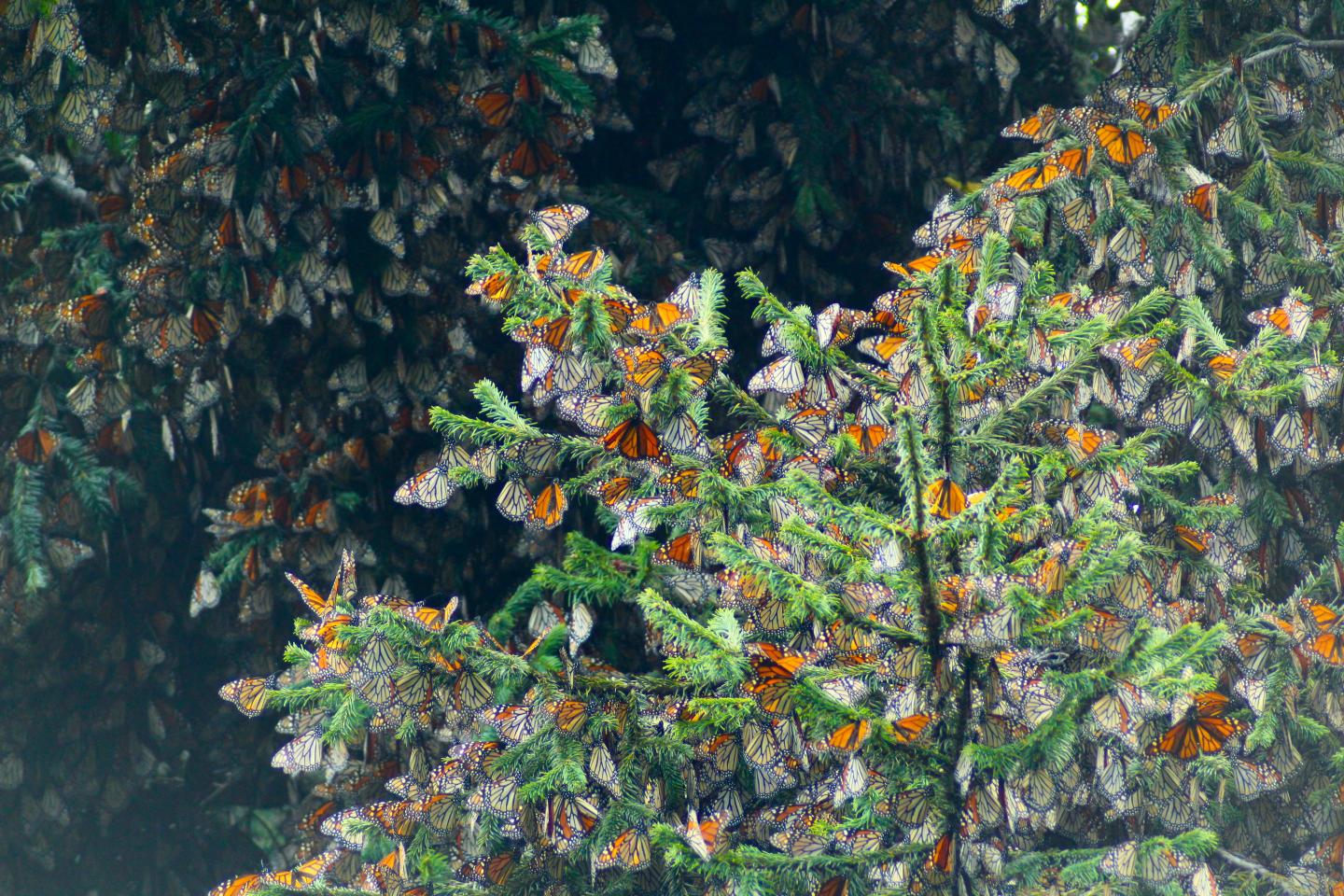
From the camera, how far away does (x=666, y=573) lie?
2047 millimetres

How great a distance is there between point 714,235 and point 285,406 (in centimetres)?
117

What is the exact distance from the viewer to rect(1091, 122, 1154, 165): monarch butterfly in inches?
91.5

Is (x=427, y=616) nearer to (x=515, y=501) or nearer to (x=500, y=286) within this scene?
(x=515, y=501)

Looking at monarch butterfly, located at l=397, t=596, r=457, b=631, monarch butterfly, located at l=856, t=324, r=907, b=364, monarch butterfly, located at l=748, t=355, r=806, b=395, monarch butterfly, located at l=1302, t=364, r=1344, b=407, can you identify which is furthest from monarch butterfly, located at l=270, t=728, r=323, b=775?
monarch butterfly, located at l=1302, t=364, r=1344, b=407

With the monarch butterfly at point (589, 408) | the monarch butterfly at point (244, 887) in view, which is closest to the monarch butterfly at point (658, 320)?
the monarch butterfly at point (589, 408)

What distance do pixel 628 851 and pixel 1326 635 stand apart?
3.54 ft

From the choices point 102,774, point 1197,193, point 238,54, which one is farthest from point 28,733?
point 1197,193

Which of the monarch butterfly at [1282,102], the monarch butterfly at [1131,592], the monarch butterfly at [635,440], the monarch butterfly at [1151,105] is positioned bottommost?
the monarch butterfly at [1131,592]

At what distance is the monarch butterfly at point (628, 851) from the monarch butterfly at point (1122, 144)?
56.3 inches

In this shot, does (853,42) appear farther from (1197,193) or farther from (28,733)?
(28,733)

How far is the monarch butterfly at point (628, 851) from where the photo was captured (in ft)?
5.96

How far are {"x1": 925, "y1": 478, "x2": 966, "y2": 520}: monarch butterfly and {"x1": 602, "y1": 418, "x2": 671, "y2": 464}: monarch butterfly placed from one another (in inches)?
18.2

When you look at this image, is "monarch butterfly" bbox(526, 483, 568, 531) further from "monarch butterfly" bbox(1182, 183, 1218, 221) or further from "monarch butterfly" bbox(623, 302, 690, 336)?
"monarch butterfly" bbox(1182, 183, 1218, 221)

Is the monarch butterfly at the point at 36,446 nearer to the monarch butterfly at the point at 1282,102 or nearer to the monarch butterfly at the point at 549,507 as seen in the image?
the monarch butterfly at the point at 549,507
